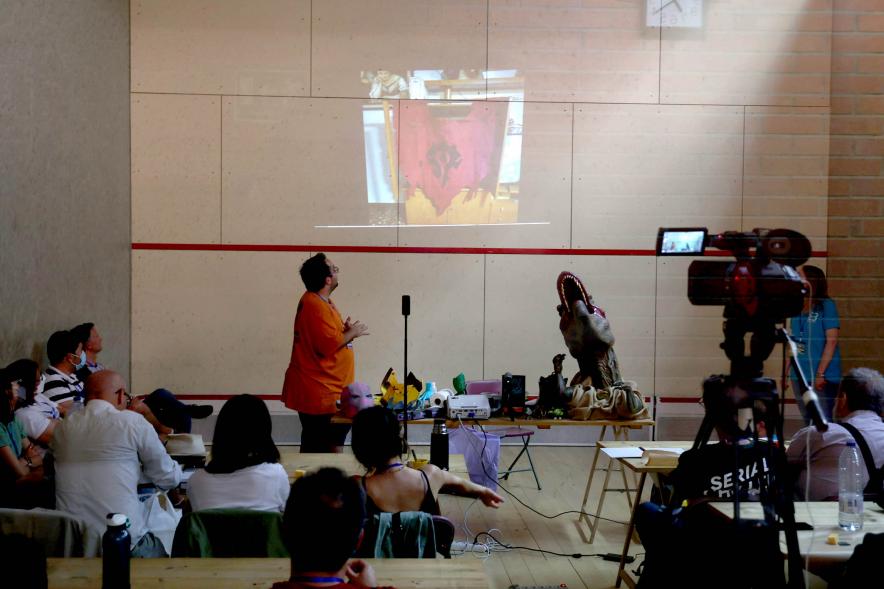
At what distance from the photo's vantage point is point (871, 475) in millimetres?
3053

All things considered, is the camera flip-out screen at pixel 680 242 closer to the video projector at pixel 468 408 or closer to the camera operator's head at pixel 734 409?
the camera operator's head at pixel 734 409

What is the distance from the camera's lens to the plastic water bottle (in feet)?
9.39

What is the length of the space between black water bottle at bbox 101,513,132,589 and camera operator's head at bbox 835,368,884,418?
7.93 feet

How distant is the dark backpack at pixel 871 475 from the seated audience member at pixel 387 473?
1233mm

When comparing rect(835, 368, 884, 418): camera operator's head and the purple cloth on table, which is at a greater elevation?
rect(835, 368, 884, 418): camera operator's head

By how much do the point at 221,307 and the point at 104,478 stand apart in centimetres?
417

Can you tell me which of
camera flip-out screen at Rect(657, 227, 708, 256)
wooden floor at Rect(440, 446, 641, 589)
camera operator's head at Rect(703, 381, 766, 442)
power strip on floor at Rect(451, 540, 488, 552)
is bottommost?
wooden floor at Rect(440, 446, 641, 589)

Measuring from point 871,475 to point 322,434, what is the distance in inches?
127

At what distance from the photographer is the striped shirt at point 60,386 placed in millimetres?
5102

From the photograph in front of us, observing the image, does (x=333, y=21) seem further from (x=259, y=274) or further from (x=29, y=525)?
(x=29, y=525)

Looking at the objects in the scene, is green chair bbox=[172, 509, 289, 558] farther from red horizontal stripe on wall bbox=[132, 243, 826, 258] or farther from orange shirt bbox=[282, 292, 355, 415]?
red horizontal stripe on wall bbox=[132, 243, 826, 258]

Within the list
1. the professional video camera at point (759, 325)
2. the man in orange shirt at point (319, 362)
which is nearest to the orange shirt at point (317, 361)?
the man in orange shirt at point (319, 362)

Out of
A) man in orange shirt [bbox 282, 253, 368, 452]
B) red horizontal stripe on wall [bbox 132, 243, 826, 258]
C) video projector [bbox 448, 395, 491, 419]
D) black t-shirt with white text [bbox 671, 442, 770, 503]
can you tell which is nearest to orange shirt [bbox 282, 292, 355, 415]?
man in orange shirt [bbox 282, 253, 368, 452]

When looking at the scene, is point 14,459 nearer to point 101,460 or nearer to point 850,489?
point 101,460
